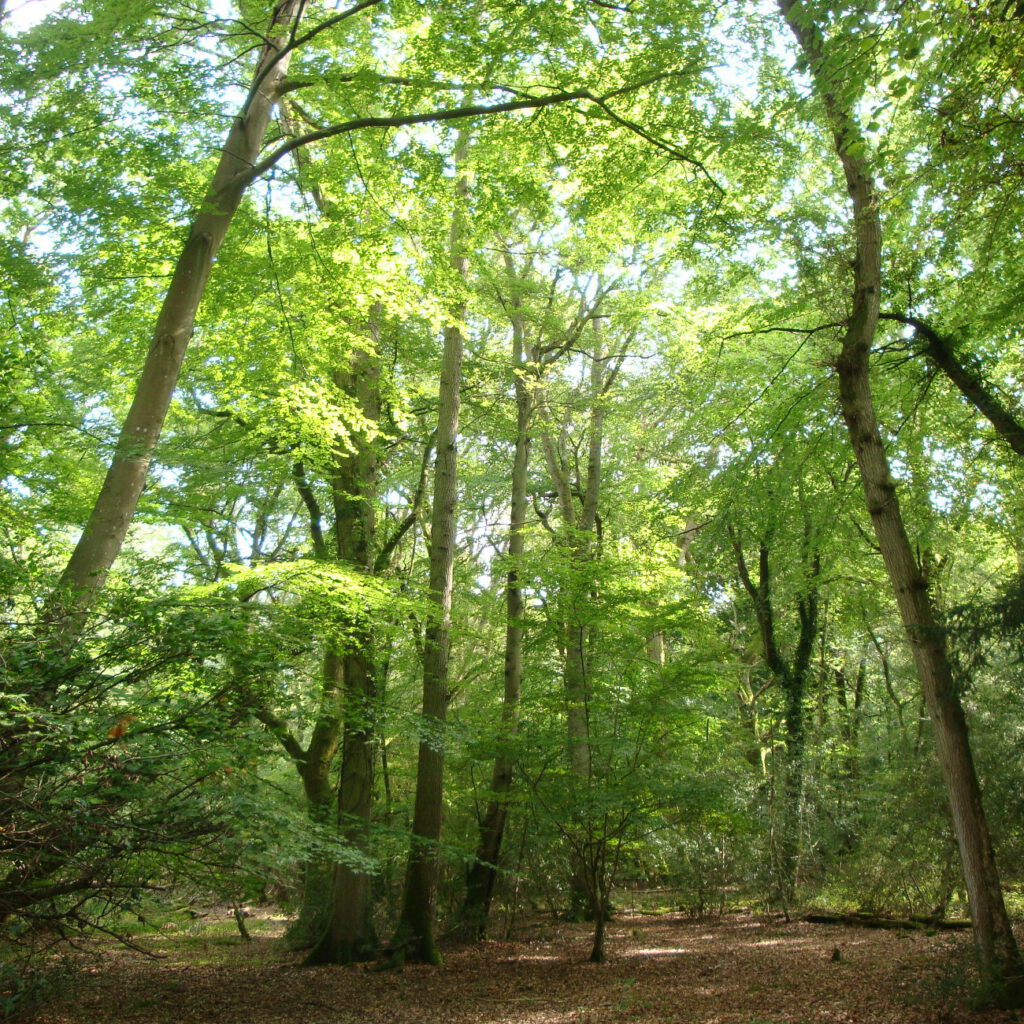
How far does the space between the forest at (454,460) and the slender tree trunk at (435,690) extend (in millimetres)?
82

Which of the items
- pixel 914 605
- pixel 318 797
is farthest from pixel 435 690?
pixel 914 605

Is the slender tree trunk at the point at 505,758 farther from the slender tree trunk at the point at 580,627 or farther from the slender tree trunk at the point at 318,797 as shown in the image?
the slender tree trunk at the point at 318,797

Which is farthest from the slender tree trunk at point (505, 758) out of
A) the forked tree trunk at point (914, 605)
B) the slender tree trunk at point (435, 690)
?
the forked tree trunk at point (914, 605)

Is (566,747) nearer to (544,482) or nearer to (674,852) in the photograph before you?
(674,852)

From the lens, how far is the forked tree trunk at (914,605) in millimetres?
5805

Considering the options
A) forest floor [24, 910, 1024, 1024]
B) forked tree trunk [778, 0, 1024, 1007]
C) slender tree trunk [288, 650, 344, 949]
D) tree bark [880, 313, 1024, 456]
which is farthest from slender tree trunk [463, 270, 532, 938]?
tree bark [880, 313, 1024, 456]

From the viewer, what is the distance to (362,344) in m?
9.48

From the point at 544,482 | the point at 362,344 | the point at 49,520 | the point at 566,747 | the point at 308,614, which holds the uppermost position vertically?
the point at 544,482

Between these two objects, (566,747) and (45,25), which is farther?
(566,747)

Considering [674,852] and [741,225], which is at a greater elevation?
[741,225]

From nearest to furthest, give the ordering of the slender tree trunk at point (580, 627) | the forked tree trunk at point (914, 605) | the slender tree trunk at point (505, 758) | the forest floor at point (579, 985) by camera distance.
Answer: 1. the forked tree trunk at point (914, 605)
2. the forest floor at point (579, 985)
3. the slender tree trunk at point (580, 627)
4. the slender tree trunk at point (505, 758)

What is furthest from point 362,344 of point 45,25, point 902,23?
point 902,23

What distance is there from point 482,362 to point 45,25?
7730mm

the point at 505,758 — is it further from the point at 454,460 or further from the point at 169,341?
the point at 169,341
